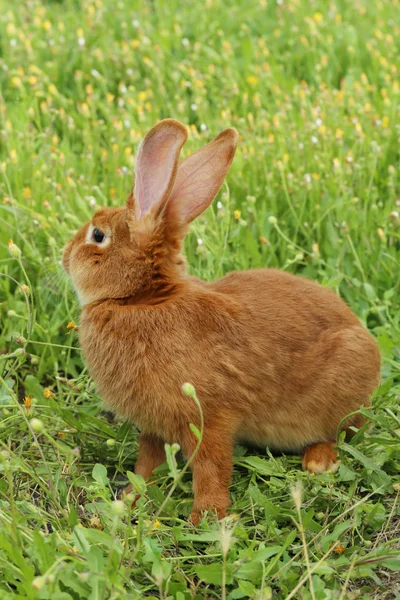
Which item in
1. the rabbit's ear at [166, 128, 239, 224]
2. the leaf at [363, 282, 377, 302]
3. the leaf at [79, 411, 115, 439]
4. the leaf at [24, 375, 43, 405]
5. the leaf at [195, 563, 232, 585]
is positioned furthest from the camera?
the leaf at [363, 282, 377, 302]

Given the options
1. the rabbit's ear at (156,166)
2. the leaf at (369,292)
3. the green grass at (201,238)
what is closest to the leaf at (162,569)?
the green grass at (201,238)

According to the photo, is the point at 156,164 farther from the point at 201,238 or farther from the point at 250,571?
the point at 250,571

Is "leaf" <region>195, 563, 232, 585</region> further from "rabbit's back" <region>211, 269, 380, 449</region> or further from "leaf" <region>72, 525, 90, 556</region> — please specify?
"rabbit's back" <region>211, 269, 380, 449</region>

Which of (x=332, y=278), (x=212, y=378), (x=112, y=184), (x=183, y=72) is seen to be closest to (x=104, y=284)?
(x=212, y=378)

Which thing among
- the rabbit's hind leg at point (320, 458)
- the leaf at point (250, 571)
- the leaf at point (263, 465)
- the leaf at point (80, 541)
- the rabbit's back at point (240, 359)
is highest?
the rabbit's back at point (240, 359)

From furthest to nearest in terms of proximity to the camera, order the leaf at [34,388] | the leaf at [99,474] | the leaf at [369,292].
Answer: the leaf at [369,292] < the leaf at [34,388] < the leaf at [99,474]

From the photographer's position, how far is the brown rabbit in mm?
3223

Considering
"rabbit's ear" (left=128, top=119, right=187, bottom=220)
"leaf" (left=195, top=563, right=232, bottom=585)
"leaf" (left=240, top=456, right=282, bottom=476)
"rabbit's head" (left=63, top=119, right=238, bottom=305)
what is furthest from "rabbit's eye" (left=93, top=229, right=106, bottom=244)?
"leaf" (left=195, top=563, right=232, bottom=585)

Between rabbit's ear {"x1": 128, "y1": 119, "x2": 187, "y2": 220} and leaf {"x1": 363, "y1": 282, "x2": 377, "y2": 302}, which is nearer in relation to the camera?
rabbit's ear {"x1": 128, "y1": 119, "x2": 187, "y2": 220}

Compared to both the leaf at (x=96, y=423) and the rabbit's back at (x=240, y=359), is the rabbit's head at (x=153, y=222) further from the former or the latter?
the leaf at (x=96, y=423)

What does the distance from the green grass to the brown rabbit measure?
0.14m

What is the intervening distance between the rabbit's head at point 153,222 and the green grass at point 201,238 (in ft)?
1.11

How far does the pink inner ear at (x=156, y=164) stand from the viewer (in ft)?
10.7

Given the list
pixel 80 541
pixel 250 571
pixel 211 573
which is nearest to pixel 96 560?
pixel 80 541
